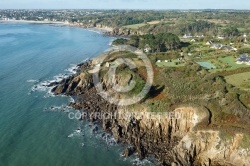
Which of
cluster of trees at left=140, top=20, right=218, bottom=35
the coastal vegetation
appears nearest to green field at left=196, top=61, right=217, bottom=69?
the coastal vegetation

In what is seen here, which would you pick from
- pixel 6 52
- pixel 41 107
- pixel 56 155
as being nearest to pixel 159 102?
pixel 56 155

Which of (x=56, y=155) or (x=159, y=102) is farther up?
(x=159, y=102)

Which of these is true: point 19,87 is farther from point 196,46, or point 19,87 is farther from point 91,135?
point 196,46

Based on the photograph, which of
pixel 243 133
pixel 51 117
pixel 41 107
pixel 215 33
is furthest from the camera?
pixel 215 33

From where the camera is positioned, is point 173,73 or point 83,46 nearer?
point 173,73

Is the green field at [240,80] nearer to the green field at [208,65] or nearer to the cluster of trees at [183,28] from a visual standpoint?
the green field at [208,65]

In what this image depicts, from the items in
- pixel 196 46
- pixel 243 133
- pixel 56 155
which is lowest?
pixel 56 155

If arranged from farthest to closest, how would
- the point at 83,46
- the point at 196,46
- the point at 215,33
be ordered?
1. the point at 215,33
2. the point at 83,46
3. the point at 196,46

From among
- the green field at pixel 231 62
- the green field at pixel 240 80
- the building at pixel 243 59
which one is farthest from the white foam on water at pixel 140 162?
the building at pixel 243 59
